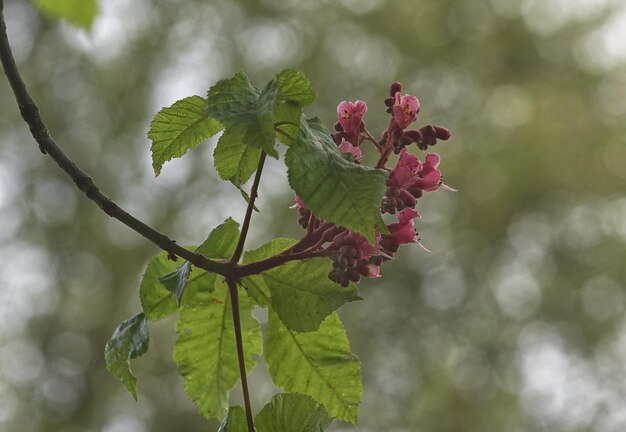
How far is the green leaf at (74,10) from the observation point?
1.20 metres

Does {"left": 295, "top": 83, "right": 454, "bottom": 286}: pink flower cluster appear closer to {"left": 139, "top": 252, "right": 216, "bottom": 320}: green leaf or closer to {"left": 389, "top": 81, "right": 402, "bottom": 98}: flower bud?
{"left": 389, "top": 81, "right": 402, "bottom": 98}: flower bud

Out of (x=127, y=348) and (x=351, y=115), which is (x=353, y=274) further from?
(x=127, y=348)

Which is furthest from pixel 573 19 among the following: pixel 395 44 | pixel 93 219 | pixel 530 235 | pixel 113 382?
pixel 113 382

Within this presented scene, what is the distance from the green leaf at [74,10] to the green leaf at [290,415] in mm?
646

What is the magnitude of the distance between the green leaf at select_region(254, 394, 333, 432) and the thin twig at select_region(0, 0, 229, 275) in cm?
18

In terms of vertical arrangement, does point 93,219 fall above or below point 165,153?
above

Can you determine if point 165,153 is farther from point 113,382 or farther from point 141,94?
point 141,94

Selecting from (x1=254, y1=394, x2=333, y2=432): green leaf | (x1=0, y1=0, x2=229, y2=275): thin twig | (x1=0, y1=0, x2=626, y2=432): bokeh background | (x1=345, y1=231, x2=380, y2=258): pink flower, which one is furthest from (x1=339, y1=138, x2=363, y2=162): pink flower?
(x1=0, y1=0, x2=626, y2=432): bokeh background

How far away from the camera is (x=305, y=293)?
102 cm

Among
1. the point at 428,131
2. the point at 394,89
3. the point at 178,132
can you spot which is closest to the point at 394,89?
the point at 394,89

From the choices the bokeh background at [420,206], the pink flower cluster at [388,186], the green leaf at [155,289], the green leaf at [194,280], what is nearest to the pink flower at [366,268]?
the pink flower cluster at [388,186]

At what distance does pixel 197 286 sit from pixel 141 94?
31.9 feet

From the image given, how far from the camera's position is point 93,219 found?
985cm

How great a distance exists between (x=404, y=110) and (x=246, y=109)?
0.25 meters
